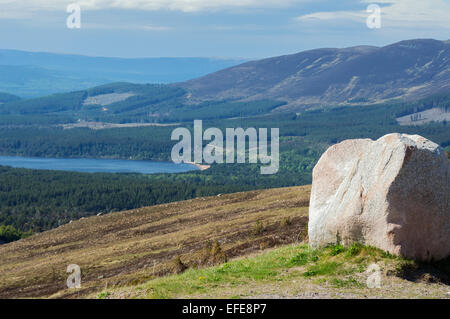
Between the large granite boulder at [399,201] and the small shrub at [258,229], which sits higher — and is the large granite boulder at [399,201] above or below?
above

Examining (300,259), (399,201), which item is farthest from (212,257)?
(399,201)

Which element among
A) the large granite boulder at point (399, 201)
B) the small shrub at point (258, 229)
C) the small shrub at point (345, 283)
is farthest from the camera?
the small shrub at point (258, 229)

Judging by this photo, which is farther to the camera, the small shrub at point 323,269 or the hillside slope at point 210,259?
the small shrub at point 323,269

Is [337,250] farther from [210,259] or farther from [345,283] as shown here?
[210,259]

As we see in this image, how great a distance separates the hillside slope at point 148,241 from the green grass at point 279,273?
4.52m

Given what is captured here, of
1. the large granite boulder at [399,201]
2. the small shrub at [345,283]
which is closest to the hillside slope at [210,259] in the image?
the small shrub at [345,283]

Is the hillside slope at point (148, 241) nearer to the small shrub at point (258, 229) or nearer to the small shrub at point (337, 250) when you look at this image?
the small shrub at point (258, 229)

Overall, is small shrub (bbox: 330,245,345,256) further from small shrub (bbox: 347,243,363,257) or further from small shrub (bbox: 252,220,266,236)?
small shrub (bbox: 252,220,266,236)

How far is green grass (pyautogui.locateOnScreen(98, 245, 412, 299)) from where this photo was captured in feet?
55.4

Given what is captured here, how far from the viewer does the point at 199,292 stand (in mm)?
16750

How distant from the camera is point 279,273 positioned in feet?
60.3

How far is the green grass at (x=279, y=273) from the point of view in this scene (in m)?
16.9

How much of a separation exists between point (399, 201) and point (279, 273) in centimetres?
377
